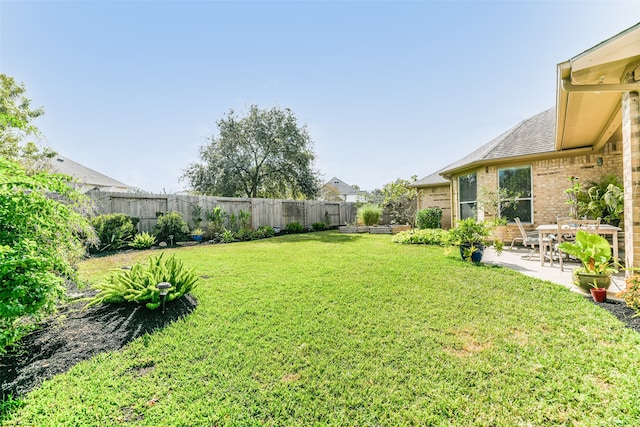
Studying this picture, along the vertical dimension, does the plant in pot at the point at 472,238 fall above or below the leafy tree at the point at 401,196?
below

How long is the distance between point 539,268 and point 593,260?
6.10ft

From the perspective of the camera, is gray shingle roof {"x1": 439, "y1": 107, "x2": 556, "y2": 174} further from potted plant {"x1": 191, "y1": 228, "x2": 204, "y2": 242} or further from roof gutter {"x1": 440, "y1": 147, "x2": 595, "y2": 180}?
potted plant {"x1": 191, "y1": 228, "x2": 204, "y2": 242}

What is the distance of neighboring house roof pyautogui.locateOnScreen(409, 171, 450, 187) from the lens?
529 inches

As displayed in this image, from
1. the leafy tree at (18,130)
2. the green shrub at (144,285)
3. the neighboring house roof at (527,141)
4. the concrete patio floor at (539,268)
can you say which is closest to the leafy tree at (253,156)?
the leafy tree at (18,130)

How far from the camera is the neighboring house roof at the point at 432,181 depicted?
13438mm

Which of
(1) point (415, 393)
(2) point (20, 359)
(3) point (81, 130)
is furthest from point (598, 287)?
(3) point (81, 130)

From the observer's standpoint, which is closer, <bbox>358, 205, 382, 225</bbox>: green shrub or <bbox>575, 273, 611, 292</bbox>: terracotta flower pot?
<bbox>575, 273, 611, 292</bbox>: terracotta flower pot

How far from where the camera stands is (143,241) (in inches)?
359

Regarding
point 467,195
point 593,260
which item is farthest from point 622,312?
point 467,195

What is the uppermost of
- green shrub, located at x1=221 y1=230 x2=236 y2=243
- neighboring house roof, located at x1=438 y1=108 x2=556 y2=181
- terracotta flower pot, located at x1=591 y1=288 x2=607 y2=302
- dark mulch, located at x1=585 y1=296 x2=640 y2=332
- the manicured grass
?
neighboring house roof, located at x1=438 y1=108 x2=556 y2=181

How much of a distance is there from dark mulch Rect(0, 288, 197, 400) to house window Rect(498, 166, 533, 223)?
986cm

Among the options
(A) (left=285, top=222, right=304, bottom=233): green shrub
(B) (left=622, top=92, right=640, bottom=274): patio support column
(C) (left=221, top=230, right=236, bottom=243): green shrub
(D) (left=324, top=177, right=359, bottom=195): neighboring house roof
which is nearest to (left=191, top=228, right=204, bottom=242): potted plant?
(C) (left=221, top=230, right=236, bottom=243): green shrub

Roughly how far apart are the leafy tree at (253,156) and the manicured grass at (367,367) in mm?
14073

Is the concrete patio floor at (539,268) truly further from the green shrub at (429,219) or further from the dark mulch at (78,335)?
the green shrub at (429,219)
